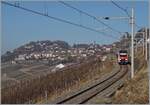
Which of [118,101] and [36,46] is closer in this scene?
[118,101]

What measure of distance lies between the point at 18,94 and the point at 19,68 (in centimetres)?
5435

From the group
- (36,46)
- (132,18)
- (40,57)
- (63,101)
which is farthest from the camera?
(40,57)

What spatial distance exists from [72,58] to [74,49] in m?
14.4

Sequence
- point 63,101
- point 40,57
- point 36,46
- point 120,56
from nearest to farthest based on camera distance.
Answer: point 63,101, point 120,56, point 36,46, point 40,57

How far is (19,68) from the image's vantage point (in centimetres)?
9506

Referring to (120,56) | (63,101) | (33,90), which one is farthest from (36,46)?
(63,101)

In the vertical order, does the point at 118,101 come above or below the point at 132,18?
below

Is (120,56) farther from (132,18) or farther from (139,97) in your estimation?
(139,97)

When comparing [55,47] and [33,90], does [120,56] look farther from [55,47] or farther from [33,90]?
[55,47]

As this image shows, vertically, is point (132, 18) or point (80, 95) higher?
point (132, 18)

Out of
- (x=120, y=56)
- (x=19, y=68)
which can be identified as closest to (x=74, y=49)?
(x=19, y=68)

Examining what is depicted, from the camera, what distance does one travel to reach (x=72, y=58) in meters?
108

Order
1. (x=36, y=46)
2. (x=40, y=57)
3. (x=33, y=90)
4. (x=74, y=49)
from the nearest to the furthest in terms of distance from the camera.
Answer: (x=33, y=90) < (x=36, y=46) < (x=40, y=57) < (x=74, y=49)

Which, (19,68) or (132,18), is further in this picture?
(19,68)
